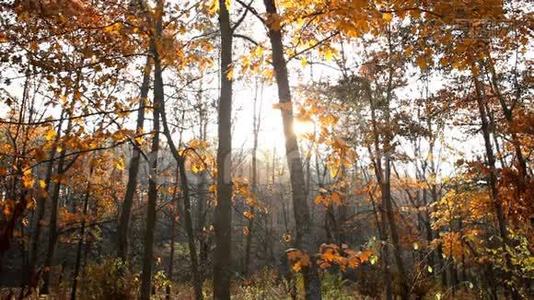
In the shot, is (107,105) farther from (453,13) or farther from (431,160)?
(431,160)

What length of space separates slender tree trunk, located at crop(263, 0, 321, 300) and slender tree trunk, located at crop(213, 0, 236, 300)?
0.69 m

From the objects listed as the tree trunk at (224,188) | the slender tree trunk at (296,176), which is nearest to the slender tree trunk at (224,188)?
the tree trunk at (224,188)

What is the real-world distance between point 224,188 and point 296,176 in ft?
5.02

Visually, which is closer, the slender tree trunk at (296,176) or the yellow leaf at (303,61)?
the slender tree trunk at (296,176)

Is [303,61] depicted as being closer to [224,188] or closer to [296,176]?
[296,176]

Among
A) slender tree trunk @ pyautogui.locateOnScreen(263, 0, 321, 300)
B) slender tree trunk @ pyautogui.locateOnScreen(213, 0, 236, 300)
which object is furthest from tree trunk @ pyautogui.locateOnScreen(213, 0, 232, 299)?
slender tree trunk @ pyautogui.locateOnScreen(263, 0, 321, 300)

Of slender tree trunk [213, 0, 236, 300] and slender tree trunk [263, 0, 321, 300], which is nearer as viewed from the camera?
slender tree trunk [263, 0, 321, 300]

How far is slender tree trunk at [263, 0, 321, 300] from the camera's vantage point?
425cm

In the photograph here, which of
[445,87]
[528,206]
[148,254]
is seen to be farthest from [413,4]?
[445,87]

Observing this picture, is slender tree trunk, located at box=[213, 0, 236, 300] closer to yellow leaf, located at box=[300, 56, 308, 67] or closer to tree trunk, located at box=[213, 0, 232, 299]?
tree trunk, located at box=[213, 0, 232, 299]

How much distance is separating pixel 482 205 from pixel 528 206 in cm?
439

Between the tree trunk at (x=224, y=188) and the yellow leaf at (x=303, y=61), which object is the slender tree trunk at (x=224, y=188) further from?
the yellow leaf at (x=303, y=61)

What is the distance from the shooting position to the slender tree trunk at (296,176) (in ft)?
14.0

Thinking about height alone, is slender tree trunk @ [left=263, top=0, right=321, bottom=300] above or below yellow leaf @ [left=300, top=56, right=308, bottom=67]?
below
